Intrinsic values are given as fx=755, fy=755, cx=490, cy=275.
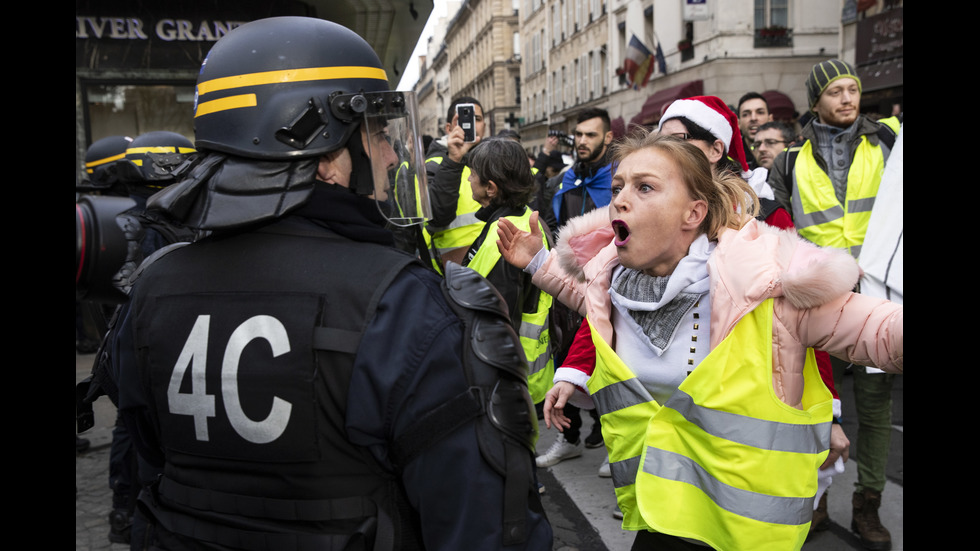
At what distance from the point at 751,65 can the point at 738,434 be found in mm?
21218

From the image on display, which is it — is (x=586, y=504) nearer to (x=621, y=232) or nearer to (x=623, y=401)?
(x=623, y=401)

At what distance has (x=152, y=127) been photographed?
34.4 ft

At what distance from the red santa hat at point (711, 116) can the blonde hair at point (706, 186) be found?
2.61 feet

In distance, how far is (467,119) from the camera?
5953 millimetres

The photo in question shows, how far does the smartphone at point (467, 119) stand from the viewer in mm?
5848

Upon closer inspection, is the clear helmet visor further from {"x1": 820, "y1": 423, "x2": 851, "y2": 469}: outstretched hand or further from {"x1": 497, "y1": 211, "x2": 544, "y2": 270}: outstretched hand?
{"x1": 820, "y1": 423, "x2": 851, "y2": 469}: outstretched hand

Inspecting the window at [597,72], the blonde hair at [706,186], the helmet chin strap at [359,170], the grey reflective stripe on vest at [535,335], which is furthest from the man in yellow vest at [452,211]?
the window at [597,72]

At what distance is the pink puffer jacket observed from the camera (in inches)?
75.0

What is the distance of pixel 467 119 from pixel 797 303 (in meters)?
4.30

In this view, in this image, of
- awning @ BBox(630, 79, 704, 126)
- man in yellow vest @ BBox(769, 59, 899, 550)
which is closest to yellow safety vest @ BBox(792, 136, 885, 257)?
man in yellow vest @ BBox(769, 59, 899, 550)

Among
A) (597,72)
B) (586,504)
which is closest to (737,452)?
(586,504)

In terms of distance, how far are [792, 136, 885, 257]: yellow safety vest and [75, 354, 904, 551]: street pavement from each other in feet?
3.77

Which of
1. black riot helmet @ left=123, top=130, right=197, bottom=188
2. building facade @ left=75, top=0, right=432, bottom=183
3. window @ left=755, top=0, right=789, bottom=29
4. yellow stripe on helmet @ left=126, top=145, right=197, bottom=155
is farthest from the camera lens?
window @ left=755, top=0, right=789, bottom=29

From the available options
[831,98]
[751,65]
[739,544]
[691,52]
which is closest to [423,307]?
[739,544]
